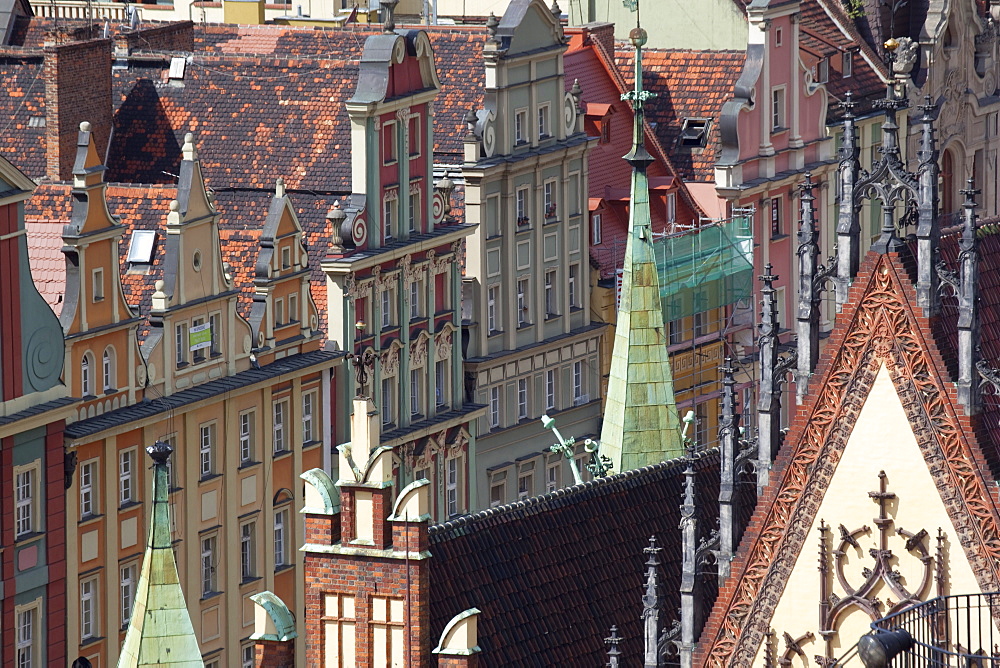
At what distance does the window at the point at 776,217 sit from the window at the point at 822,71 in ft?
16.8

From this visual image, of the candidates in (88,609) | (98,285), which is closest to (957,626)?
(88,609)

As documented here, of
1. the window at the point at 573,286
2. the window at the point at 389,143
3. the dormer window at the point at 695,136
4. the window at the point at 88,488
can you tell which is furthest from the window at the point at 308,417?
the dormer window at the point at 695,136

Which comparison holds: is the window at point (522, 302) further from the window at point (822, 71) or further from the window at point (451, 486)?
→ the window at point (822, 71)

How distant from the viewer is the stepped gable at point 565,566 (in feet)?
205

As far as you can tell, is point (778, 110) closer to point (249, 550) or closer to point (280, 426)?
point (280, 426)

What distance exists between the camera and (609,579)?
65625mm

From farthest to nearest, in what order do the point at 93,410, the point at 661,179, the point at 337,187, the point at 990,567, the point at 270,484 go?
the point at 661,179, the point at 337,187, the point at 270,484, the point at 93,410, the point at 990,567

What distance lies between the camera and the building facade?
100688 millimetres

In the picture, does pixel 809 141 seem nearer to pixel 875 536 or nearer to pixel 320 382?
pixel 320 382

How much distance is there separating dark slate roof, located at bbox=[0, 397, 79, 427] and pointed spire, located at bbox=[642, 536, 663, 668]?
2609cm

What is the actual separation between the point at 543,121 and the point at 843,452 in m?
47.2

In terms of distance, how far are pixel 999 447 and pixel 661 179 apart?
173ft

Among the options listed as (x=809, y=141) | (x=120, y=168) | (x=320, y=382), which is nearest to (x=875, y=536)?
(x=320, y=382)

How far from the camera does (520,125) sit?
4033 inches
